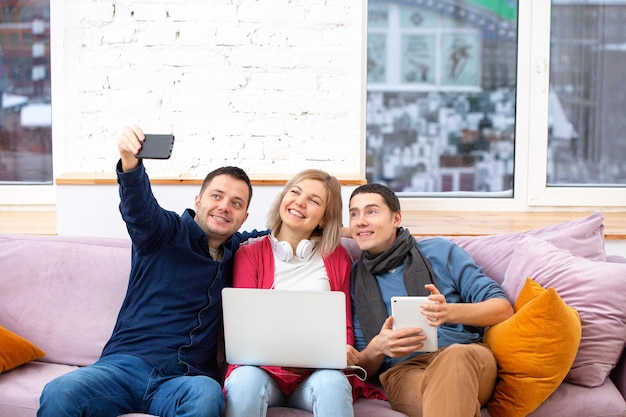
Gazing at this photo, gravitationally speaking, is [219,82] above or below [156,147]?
above

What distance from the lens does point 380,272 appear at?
258 centimetres

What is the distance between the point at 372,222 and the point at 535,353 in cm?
64

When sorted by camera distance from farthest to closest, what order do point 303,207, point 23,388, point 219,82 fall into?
point 219,82 < point 303,207 < point 23,388

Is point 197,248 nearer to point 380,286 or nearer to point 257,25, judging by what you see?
point 380,286

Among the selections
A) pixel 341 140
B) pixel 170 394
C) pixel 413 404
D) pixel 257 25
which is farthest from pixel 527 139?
pixel 170 394

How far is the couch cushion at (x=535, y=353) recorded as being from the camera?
2.23 metres

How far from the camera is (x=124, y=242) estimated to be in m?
2.79

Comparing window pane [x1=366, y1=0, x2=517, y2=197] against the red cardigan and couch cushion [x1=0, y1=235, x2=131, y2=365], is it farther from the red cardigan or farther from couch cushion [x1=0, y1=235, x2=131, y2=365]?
couch cushion [x1=0, y1=235, x2=131, y2=365]

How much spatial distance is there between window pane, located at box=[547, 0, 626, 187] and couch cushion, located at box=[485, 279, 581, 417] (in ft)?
5.62

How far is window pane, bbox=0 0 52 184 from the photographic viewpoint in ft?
12.5

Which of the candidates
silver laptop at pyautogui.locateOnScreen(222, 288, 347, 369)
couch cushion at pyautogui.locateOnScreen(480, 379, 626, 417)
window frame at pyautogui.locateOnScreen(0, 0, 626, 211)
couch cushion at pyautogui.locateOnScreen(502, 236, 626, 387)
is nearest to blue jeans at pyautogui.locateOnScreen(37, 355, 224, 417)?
silver laptop at pyautogui.locateOnScreen(222, 288, 347, 369)

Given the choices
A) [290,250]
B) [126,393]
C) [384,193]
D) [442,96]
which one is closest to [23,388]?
[126,393]

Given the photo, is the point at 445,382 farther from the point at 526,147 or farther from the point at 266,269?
the point at 526,147

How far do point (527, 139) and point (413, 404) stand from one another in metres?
1.88
